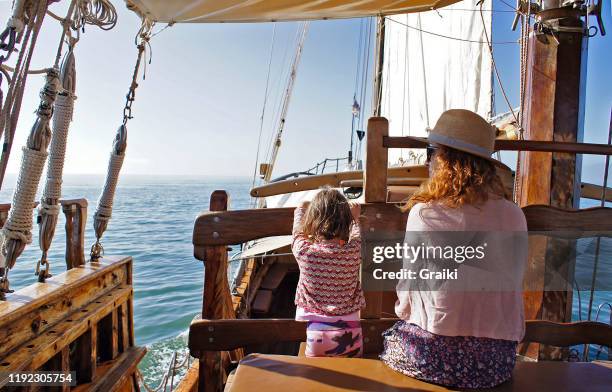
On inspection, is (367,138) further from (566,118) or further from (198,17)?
(198,17)

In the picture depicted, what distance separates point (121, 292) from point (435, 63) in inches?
292

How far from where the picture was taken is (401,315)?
5.38 ft

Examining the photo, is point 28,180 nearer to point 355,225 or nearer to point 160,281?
point 355,225

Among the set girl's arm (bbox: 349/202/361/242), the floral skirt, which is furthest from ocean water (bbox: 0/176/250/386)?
the floral skirt

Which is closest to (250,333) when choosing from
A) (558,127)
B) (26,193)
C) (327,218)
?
(327,218)

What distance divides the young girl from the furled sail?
6.72ft

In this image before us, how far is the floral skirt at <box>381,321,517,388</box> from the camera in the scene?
4.96 ft

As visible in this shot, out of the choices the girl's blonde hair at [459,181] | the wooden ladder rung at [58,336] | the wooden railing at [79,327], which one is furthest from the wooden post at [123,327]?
the girl's blonde hair at [459,181]

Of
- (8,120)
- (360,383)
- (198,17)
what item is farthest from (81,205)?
(360,383)

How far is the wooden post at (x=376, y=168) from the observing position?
1.97m

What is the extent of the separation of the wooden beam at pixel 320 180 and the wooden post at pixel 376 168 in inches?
94.3

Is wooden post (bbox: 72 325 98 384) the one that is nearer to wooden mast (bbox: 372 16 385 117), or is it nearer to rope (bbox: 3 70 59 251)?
rope (bbox: 3 70 59 251)

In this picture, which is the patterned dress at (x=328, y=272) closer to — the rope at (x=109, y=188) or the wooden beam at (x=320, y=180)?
the rope at (x=109, y=188)

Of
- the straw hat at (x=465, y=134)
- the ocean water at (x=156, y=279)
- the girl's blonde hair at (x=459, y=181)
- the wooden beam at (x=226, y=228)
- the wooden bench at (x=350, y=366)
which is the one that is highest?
the straw hat at (x=465, y=134)
